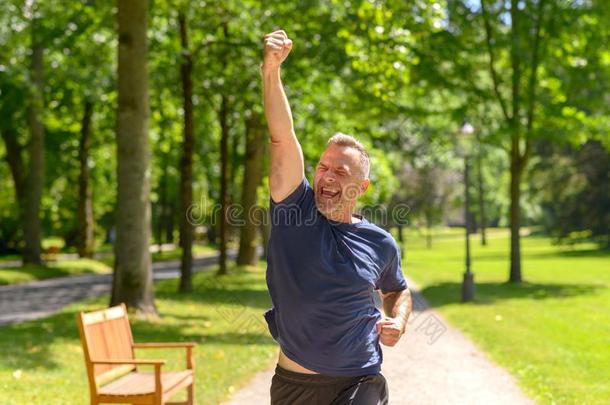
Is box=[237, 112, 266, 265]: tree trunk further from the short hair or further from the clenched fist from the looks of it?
the clenched fist

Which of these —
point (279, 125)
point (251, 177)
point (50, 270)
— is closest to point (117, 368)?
point (279, 125)

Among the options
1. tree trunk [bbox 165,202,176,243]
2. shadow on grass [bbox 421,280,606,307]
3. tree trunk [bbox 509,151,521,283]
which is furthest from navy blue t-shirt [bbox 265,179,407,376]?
tree trunk [bbox 165,202,176,243]

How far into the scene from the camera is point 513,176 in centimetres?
2673

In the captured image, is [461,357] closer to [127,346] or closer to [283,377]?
[127,346]

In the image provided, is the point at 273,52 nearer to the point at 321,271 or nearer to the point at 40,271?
the point at 321,271

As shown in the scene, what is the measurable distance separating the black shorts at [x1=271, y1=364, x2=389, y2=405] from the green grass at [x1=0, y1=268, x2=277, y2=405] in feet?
17.2

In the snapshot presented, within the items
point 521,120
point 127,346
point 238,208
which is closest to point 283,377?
point 127,346

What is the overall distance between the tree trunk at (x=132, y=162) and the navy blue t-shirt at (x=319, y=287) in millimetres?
11181

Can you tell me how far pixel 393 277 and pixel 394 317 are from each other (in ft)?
0.56

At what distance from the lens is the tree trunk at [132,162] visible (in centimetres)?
1415

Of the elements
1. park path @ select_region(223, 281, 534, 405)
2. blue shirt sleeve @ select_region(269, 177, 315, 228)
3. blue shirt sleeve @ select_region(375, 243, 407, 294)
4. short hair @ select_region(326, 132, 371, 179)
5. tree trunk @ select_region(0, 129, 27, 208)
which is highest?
tree trunk @ select_region(0, 129, 27, 208)

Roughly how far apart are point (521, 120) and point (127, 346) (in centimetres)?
2056

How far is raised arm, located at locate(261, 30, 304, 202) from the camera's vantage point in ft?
10.2

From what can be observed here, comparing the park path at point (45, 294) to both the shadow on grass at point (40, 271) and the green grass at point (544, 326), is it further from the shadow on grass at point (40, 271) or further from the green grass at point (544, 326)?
the green grass at point (544, 326)
